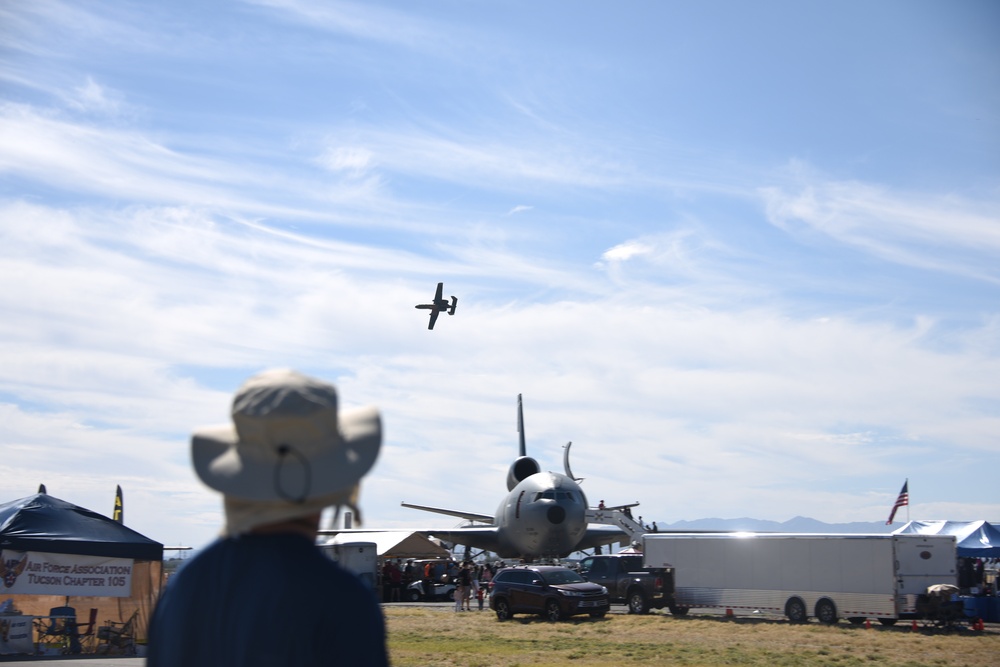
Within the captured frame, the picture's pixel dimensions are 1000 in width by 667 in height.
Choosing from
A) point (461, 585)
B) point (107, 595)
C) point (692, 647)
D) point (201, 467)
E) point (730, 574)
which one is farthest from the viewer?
point (461, 585)

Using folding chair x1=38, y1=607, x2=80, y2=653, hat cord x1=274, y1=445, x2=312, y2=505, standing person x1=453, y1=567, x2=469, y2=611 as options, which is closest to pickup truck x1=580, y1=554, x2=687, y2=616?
standing person x1=453, y1=567, x2=469, y2=611

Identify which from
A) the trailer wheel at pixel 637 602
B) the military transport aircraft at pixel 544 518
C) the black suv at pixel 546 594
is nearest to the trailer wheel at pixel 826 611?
the trailer wheel at pixel 637 602

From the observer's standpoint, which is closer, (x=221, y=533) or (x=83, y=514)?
(x=221, y=533)

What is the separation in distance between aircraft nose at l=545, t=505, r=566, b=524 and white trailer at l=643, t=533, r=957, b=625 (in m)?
6.40

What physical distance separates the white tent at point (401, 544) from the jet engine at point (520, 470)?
8.39m

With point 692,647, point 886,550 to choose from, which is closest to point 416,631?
point 692,647

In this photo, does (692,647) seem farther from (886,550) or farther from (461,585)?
(461,585)

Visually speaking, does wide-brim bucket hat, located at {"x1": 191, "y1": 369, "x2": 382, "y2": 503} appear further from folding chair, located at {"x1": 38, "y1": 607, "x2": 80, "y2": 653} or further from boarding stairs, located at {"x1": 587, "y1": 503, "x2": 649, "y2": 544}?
boarding stairs, located at {"x1": 587, "y1": 503, "x2": 649, "y2": 544}

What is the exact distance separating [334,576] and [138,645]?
687 inches

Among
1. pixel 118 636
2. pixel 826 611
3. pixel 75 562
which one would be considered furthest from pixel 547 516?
pixel 75 562

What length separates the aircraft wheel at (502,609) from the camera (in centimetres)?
2873

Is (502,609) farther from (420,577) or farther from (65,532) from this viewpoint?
(65,532)

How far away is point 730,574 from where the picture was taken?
28.5 m

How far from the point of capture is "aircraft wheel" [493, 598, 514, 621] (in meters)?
28.7
